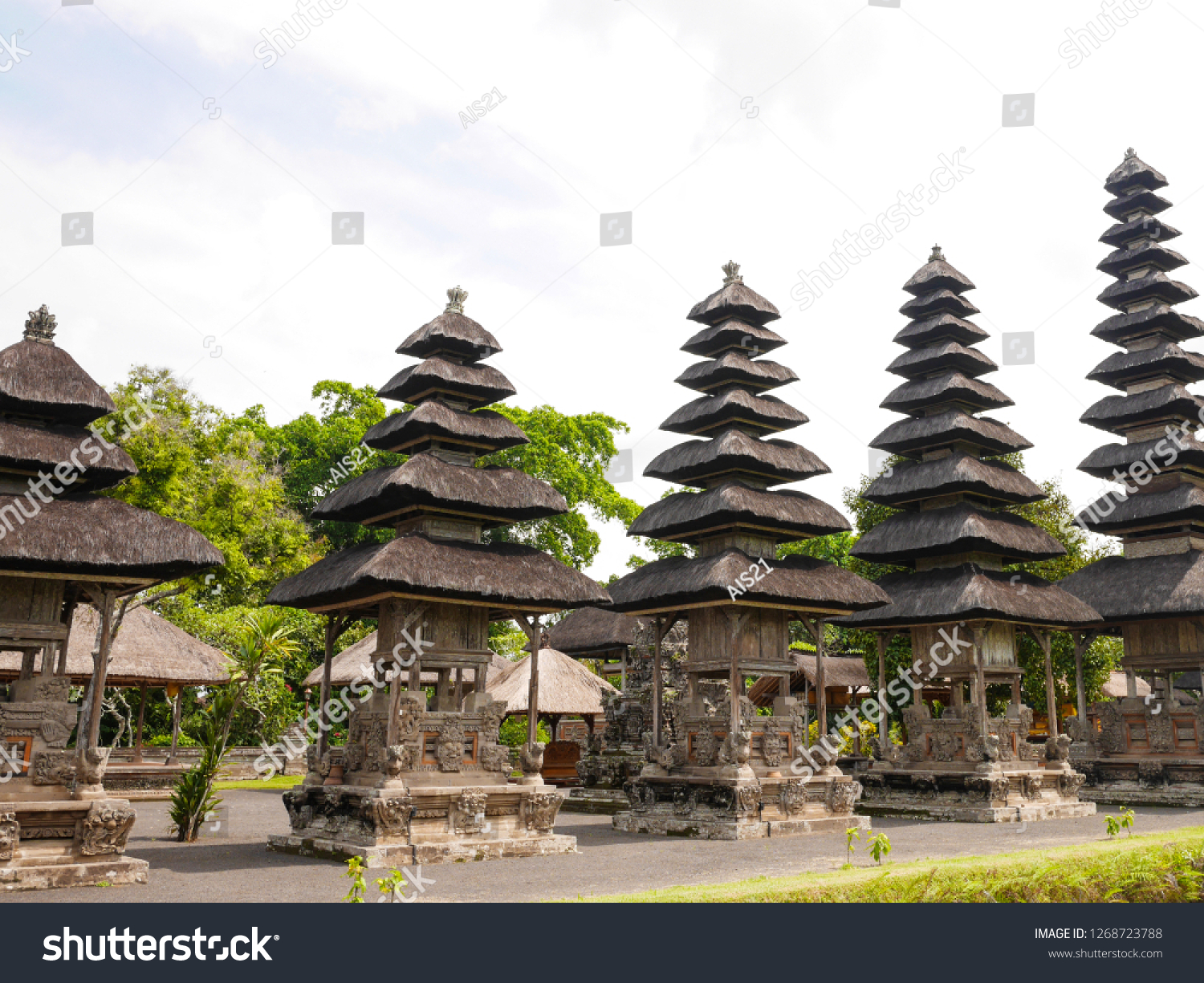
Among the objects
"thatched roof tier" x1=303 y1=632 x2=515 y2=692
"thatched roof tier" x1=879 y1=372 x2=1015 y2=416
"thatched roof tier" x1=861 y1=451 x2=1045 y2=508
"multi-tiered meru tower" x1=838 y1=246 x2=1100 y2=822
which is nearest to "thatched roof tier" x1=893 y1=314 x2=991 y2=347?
"multi-tiered meru tower" x1=838 y1=246 x2=1100 y2=822

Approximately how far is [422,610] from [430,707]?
3.02 meters

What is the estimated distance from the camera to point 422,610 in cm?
1576

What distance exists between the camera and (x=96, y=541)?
1281cm

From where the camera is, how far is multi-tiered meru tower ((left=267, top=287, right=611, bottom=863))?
15031 mm

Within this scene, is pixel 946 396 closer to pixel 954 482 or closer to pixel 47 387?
pixel 954 482

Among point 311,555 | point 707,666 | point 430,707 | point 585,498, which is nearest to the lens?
point 430,707

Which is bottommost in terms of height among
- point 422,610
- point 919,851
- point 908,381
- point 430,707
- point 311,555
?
point 919,851

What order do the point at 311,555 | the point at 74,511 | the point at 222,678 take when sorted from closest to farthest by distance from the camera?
the point at 74,511, the point at 222,678, the point at 311,555

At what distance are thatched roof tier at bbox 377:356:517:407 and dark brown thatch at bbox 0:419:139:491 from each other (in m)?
5.13

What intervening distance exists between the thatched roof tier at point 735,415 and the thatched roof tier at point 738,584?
2.97 meters

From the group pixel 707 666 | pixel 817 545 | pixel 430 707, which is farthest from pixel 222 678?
pixel 817 545

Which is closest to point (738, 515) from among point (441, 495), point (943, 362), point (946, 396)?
point (441, 495)

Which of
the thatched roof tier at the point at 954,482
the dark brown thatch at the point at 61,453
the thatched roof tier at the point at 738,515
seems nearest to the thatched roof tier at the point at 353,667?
the thatched roof tier at the point at 738,515
